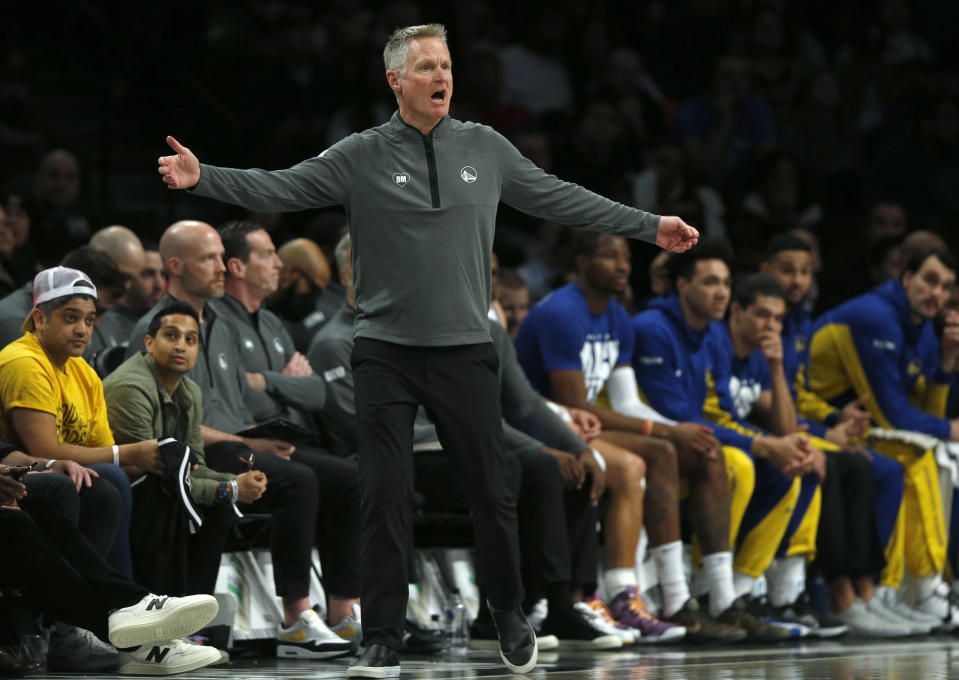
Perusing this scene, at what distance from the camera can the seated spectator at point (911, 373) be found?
893cm

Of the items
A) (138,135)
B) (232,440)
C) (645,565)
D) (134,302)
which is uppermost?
(138,135)

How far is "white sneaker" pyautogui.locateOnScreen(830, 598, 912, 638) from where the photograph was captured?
8414 millimetres

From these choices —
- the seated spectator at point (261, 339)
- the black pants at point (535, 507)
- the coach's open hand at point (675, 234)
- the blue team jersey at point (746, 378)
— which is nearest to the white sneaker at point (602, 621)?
the black pants at point (535, 507)

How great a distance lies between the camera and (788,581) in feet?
27.3

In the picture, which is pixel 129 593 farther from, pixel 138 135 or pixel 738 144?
pixel 738 144

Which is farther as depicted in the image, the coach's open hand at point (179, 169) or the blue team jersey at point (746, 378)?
the blue team jersey at point (746, 378)

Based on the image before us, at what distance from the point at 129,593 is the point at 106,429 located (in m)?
0.85

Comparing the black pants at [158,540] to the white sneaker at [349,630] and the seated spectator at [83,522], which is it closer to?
the seated spectator at [83,522]

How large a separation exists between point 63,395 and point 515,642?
1.88 meters

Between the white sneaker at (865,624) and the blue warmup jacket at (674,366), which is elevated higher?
the blue warmup jacket at (674,366)

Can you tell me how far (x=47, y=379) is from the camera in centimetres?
605

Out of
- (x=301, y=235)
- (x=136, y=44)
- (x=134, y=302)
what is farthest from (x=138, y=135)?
(x=134, y=302)

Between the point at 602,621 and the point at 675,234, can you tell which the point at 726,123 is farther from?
the point at 675,234

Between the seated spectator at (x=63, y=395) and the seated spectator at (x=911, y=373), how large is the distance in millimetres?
4460
